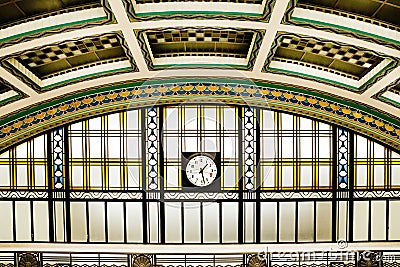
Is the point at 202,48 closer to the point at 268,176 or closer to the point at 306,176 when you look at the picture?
the point at 268,176

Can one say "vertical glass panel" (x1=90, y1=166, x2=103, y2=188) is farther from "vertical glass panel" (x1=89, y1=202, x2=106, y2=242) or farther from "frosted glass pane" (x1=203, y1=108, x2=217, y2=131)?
"frosted glass pane" (x1=203, y1=108, x2=217, y2=131)

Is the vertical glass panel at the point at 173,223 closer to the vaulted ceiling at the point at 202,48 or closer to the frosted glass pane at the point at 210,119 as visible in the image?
the frosted glass pane at the point at 210,119

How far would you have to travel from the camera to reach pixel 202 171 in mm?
11578

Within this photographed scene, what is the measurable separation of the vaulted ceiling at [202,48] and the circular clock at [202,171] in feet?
6.88

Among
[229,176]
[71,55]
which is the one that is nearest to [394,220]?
[229,176]

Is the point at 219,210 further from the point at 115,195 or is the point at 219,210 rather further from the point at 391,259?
the point at 391,259

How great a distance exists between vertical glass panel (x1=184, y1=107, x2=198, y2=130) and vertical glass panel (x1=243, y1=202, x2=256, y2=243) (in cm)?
209

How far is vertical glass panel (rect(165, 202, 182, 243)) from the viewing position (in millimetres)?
11656

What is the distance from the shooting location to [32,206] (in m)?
11.7

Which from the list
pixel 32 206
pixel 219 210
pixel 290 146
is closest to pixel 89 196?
pixel 32 206

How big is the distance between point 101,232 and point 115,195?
0.89 metres

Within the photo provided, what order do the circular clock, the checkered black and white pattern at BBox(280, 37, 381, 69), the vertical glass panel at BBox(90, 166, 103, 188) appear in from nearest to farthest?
the checkered black and white pattern at BBox(280, 37, 381, 69)
the circular clock
the vertical glass panel at BBox(90, 166, 103, 188)

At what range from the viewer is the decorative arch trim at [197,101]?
10617 mm

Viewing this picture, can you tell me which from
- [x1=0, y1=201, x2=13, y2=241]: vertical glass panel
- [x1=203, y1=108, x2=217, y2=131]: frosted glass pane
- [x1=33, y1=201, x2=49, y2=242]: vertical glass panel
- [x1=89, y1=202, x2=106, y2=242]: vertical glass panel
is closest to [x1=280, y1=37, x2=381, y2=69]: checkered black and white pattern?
[x1=203, y1=108, x2=217, y2=131]: frosted glass pane
